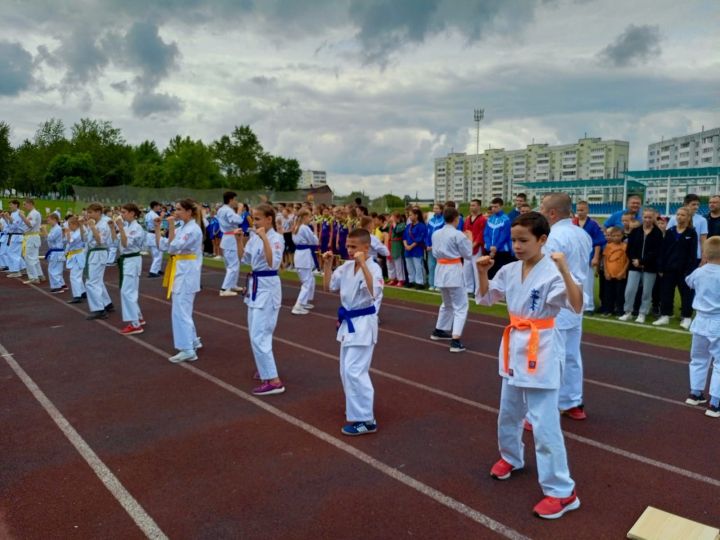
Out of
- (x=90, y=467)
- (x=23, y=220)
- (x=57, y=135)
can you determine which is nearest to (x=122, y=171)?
(x=57, y=135)

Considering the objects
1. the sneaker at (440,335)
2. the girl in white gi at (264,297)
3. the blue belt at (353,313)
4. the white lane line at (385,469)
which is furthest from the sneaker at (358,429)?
the sneaker at (440,335)

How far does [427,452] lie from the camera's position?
16.9 feet

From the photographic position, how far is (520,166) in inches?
5187

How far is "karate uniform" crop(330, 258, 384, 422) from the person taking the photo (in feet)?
18.2

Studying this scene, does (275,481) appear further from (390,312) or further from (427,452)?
(390,312)

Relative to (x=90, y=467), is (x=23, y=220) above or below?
above

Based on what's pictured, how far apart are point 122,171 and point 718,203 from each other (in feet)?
296

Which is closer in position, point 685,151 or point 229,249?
point 229,249

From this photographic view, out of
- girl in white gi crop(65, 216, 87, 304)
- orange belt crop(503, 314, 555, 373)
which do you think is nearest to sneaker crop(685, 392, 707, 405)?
orange belt crop(503, 314, 555, 373)

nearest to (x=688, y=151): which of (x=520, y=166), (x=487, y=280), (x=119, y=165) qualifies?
(x=520, y=166)

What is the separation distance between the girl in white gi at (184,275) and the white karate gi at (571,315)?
5002 millimetres

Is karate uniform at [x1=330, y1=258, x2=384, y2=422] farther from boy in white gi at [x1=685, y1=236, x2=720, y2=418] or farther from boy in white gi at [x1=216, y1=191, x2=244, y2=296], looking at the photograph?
boy in white gi at [x1=216, y1=191, x2=244, y2=296]

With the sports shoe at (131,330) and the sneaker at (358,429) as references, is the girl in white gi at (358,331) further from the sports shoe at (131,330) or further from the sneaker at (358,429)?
the sports shoe at (131,330)

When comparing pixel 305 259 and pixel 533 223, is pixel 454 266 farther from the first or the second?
pixel 533 223
